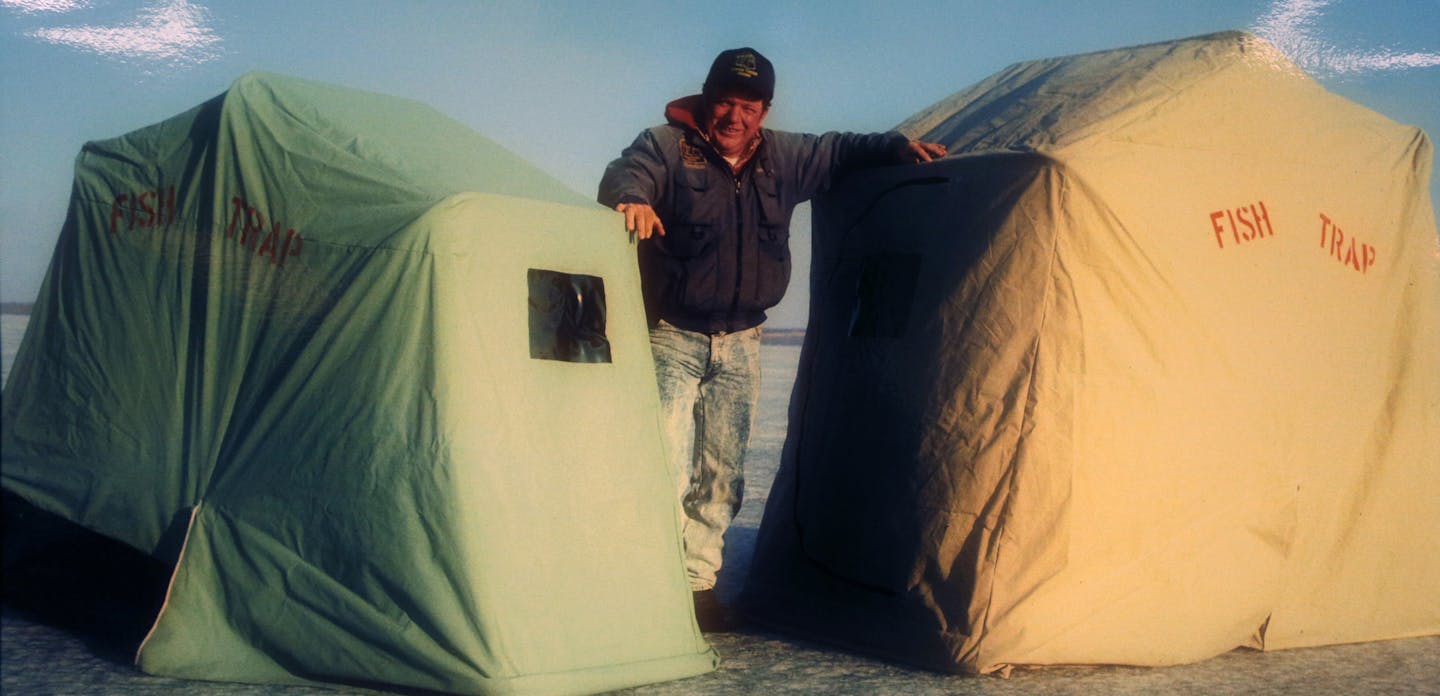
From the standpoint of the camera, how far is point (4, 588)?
5.07m

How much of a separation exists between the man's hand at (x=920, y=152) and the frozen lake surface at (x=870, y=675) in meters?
1.73

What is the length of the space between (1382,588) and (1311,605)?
0.36 m

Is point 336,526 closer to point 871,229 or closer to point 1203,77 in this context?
point 871,229

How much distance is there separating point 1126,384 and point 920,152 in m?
1.11

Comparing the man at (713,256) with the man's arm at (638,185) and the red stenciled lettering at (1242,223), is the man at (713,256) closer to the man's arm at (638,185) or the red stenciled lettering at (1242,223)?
the man's arm at (638,185)

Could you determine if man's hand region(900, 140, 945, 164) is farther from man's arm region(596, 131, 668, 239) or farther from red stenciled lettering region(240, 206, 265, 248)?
red stenciled lettering region(240, 206, 265, 248)

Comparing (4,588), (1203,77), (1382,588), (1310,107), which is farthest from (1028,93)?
(4,588)

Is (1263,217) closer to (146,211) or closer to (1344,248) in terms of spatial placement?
(1344,248)

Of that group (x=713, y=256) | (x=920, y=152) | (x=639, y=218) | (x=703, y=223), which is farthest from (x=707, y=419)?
(x=920, y=152)

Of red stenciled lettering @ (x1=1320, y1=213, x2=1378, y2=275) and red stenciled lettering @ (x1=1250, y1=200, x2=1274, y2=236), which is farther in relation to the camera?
red stenciled lettering @ (x1=1320, y1=213, x2=1378, y2=275)

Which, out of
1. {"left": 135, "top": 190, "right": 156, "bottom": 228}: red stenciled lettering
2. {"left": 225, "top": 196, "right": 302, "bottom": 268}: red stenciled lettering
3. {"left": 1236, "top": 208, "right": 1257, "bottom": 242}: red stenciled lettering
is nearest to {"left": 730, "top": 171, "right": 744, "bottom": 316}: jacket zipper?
{"left": 225, "top": 196, "right": 302, "bottom": 268}: red stenciled lettering

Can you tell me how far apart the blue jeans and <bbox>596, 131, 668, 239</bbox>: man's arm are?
444 millimetres

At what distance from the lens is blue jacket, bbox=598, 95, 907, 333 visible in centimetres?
Answer: 457

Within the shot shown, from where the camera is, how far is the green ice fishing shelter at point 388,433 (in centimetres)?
366
